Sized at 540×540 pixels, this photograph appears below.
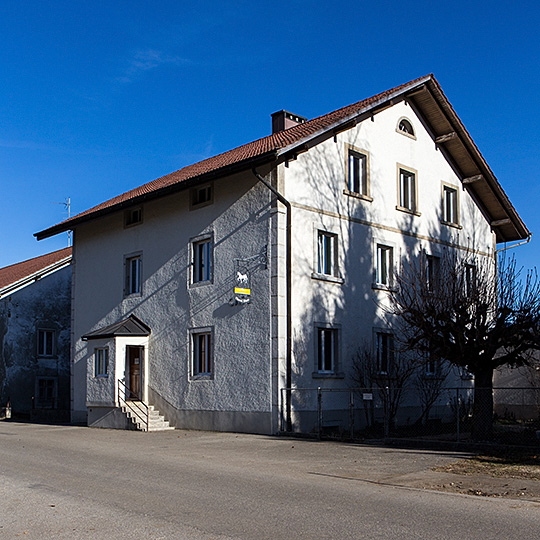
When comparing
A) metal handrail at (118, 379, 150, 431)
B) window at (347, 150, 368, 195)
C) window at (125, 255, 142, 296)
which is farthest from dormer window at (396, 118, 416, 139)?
→ metal handrail at (118, 379, 150, 431)

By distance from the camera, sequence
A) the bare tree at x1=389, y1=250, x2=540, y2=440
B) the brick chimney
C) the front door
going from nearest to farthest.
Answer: the bare tree at x1=389, y1=250, x2=540, y2=440
the front door
the brick chimney

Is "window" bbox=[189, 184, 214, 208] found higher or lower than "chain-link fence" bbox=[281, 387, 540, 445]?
higher

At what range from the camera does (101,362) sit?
23.7 metres

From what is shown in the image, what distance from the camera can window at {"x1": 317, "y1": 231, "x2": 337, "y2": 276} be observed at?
2053 cm

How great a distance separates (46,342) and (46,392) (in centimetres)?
237

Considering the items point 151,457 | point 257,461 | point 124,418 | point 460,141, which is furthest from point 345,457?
point 460,141

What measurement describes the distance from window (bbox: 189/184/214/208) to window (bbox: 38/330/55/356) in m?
15.2

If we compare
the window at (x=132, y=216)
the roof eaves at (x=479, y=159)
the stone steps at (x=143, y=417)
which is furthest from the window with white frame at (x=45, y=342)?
the roof eaves at (x=479, y=159)

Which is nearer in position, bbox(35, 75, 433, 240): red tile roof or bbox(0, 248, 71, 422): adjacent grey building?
bbox(35, 75, 433, 240): red tile roof

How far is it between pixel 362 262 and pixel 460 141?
653 cm

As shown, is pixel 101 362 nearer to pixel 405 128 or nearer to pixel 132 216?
pixel 132 216

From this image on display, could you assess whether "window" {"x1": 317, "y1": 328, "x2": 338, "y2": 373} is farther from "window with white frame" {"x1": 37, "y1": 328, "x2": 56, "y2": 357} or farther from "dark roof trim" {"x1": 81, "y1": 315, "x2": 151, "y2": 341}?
"window with white frame" {"x1": 37, "y1": 328, "x2": 56, "y2": 357}

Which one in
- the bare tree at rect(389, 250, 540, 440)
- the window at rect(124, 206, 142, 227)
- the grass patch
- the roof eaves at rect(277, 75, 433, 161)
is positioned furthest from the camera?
the window at rect(124, 206, 142, 227)

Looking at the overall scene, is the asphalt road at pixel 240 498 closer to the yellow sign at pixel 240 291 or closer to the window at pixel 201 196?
the yellow sign at pixel 240 291
